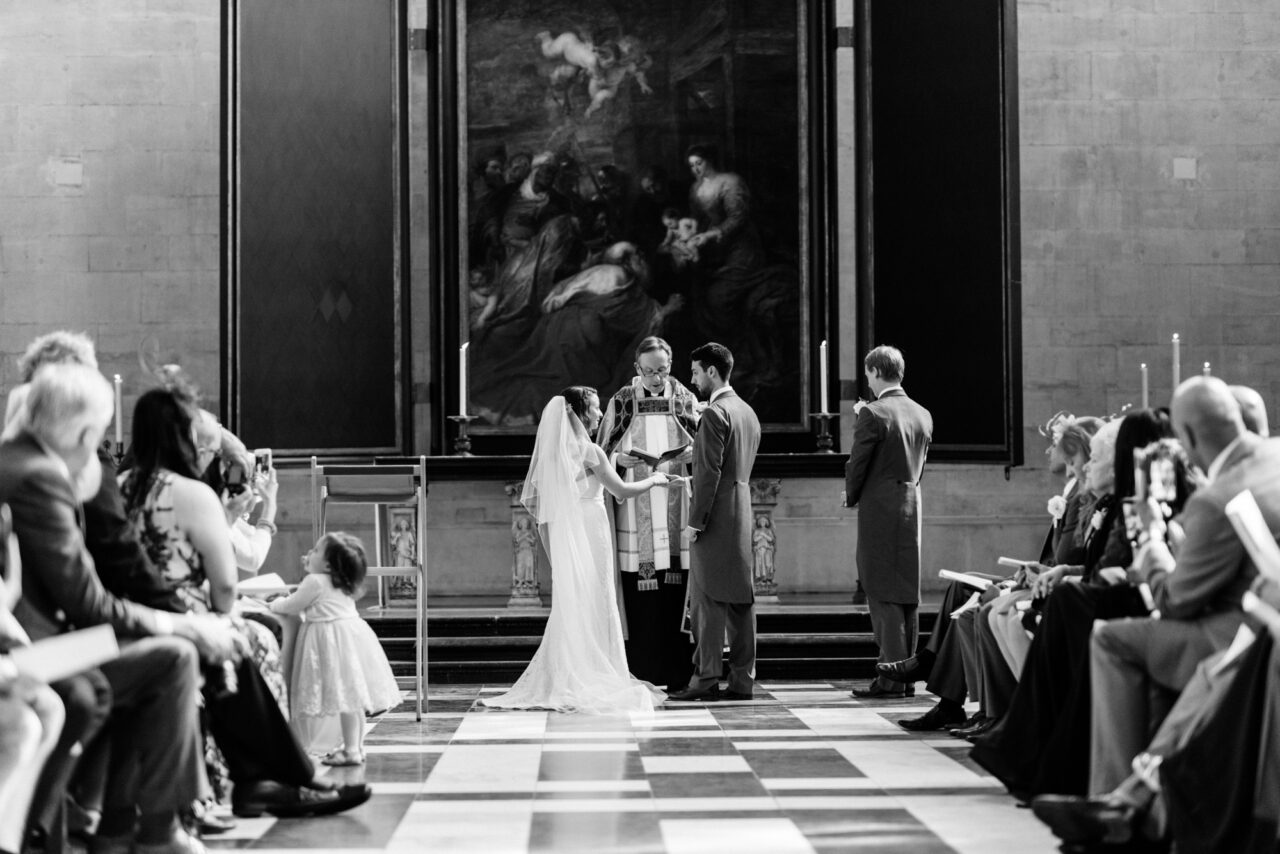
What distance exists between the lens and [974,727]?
22.3ft

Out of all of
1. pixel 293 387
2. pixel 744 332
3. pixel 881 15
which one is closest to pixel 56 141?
pixel 293 387

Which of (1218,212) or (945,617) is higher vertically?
(1218,212)

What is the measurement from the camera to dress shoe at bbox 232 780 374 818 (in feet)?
15.6

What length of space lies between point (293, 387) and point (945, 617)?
547cm

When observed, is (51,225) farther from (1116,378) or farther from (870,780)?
(870,780)

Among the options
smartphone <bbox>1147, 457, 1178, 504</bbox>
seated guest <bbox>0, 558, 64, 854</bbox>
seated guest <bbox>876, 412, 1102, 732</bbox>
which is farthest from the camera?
seated guest <bbox>876, 412, 1102, 732</bbox>

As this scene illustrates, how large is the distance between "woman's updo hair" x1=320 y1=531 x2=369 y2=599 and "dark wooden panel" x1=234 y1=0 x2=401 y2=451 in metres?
5.05

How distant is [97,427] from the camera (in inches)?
156

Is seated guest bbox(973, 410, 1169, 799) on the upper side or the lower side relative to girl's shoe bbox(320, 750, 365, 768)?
upper

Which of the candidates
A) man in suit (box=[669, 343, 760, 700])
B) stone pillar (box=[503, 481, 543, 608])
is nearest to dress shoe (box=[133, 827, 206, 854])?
man in suit (box=[669, 343, 760, 700])

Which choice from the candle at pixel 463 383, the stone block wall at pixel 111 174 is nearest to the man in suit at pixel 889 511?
the candle at pixel 463 383

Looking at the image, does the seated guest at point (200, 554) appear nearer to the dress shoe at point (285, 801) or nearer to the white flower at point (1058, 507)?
the dress shoe at point (285, 801)

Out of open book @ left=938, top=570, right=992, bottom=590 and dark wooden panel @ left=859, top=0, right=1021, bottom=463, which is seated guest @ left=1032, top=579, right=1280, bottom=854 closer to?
open book @ left=938, top=570, right=992, bottom=590

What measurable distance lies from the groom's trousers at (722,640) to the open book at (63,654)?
4790 mm
